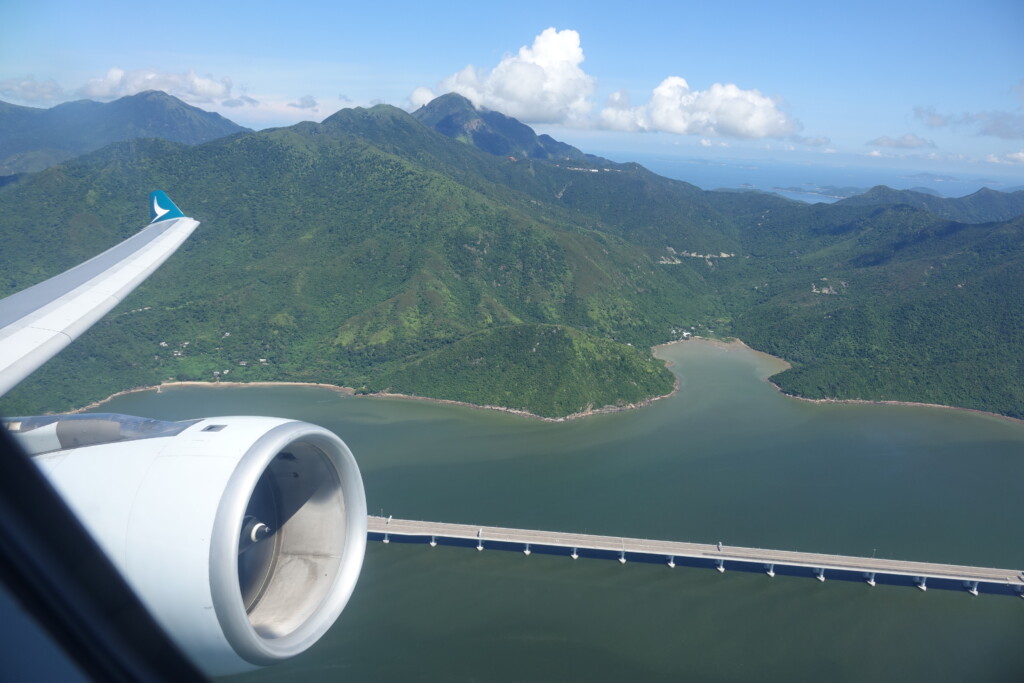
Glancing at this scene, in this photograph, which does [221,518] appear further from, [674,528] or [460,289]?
[460,289]

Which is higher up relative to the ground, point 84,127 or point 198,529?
point 84,127

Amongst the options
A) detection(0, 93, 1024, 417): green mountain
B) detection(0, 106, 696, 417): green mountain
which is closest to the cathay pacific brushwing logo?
detection(0, 93, 1024, 417): green mountain

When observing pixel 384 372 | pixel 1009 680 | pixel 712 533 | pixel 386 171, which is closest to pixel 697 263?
pixel 386 171

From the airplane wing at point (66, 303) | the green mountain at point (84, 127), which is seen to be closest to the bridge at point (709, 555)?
the airplane wing at point (66, 303)

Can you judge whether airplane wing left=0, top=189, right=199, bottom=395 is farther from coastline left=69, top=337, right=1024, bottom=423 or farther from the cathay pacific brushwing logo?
coastline left=69, top=337, right=1024, bottom=423

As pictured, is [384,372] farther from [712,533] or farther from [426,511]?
[712,533]

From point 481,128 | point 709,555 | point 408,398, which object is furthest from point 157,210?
point 481,128

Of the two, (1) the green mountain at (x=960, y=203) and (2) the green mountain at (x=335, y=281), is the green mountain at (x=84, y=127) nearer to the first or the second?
(2) the green mountain at (x=335, y=281)
